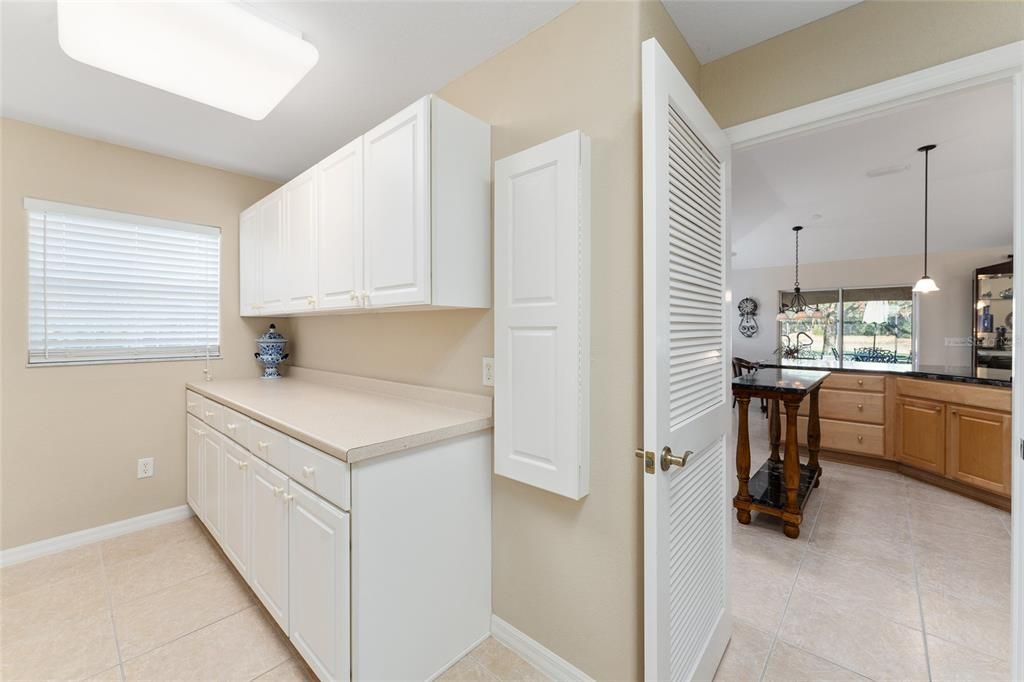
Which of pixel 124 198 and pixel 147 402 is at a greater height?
pixel 124 198

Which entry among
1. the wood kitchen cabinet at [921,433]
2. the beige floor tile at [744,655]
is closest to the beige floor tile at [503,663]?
the beige floor tile at [744,655]

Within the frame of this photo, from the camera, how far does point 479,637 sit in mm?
1747

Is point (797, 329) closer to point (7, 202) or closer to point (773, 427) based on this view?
point (773, 427)

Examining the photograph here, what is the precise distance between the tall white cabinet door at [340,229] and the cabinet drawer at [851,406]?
402cm

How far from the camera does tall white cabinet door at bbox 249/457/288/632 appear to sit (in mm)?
1637

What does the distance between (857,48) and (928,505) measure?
132 inches

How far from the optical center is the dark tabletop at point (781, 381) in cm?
279

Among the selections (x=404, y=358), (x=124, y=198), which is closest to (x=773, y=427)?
(x=404, y=358)

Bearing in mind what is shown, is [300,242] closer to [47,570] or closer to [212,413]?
[212,413]

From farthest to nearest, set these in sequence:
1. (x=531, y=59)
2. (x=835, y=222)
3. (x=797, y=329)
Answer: (x=797, y=329) < (x=835, y=222) < (x=531, y=59)

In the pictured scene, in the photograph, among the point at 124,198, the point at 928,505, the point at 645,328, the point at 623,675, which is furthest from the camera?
the point at 928,505

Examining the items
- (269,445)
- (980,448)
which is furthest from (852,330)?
(269,445)

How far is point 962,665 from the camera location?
165 centimetres

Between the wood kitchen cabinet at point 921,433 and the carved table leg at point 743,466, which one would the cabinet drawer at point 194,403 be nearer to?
the carved table leg at point 743,466
